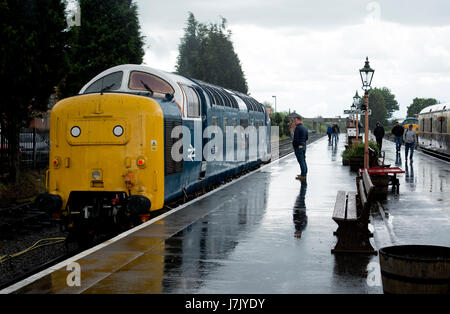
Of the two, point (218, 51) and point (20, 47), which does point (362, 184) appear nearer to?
point (20, 47)

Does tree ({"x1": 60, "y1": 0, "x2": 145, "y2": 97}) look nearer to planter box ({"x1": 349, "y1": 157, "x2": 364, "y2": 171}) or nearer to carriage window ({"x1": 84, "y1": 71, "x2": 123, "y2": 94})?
planter box ({"x1": 349, "y1": 157, "x2": 364, "y2": 171})

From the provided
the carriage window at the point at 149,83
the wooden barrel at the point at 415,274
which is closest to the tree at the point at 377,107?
the carriage window at the point at 149,83

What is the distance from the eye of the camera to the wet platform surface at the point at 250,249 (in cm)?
685

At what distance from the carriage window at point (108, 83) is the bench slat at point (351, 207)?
5104 millimetres

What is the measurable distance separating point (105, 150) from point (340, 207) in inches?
161

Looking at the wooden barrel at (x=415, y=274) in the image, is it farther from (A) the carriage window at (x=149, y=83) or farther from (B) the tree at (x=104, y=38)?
(B) the tree at (x=104, y=38)

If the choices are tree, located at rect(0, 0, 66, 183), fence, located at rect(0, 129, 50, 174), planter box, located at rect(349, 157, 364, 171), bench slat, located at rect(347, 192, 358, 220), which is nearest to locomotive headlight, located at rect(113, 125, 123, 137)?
bench slat, located at rect(347, 192, 358, 220)

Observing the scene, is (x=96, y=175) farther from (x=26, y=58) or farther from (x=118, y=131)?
(x=26, y=58)

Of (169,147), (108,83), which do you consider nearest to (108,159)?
(169,147)

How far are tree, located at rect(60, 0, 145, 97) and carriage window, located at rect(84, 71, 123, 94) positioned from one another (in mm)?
14131

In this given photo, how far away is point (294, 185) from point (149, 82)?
22.9 ft

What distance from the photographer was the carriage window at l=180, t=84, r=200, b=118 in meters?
13.2

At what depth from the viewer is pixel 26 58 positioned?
17.1 m
